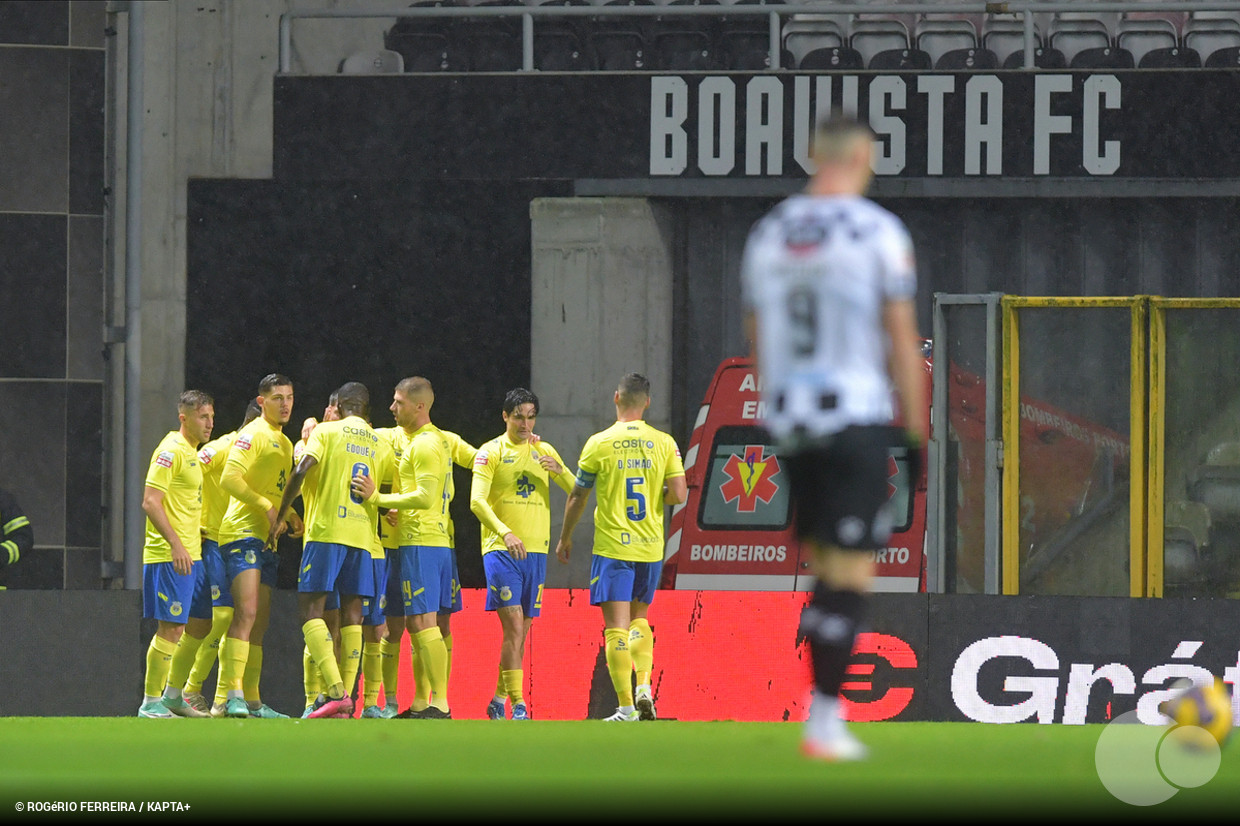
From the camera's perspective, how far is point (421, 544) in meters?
11.4

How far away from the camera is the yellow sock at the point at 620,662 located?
10914 mm

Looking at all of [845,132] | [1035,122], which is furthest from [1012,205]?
[845,132]

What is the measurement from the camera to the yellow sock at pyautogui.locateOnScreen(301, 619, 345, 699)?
10773mm

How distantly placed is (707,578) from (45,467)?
25.4 ft

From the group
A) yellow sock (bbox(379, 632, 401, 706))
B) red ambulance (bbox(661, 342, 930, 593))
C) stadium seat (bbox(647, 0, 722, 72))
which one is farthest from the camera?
stadium seat (bbox(647, 0, 722, 72))

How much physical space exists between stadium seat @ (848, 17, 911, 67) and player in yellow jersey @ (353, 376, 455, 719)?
7.97m

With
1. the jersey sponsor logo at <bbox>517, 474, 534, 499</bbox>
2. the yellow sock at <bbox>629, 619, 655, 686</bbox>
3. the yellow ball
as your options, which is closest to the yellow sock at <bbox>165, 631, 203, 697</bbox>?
the jersey sponsor logo at <bbox>517, 474, 534, 499</bbox>

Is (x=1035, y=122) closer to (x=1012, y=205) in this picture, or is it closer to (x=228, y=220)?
(x=1012, y=205)

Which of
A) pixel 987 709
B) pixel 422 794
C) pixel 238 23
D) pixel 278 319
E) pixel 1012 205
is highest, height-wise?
pixel 238 23

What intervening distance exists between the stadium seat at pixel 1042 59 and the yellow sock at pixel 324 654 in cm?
956

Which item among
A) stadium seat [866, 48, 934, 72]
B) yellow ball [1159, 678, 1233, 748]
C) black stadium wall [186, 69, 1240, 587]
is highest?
stadium seat [866, 48, 934, 72]

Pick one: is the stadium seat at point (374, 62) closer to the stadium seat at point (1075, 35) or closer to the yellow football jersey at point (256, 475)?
the stadium seat at point (1075, 35)

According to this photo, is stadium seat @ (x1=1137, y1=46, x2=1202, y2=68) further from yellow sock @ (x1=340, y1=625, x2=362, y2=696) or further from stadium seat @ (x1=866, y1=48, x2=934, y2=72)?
yellow sock @ (x1=340, y1=625, x2=362, y2=696)

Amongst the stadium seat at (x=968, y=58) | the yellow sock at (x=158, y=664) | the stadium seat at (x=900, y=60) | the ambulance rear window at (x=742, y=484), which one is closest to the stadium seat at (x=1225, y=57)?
the stadium seat at (x=968, y=58)
